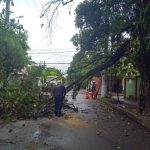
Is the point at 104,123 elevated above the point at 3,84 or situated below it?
below

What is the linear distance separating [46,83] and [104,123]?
622 centimetres

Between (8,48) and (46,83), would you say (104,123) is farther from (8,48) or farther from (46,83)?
(8,48)

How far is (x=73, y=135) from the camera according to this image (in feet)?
47.5

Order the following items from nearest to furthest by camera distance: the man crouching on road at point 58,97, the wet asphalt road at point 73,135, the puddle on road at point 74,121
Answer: the wet asphalt road at point 73,135
the puddle on road at point 74,121
the man crouching on road at point 58,97

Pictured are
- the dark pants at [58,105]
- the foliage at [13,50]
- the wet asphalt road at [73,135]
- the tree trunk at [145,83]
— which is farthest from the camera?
the foliage at [13,50]

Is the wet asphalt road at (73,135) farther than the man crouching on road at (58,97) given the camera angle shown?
No

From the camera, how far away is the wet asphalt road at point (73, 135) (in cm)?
1231

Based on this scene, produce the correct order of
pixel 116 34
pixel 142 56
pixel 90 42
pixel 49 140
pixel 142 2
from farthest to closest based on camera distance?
pixel 90 42
pixel 116 34
pixel 142 56
pixel 142 2
pixel 49 140

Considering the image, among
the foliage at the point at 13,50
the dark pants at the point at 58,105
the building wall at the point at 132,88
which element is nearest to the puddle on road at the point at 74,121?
the dark pants at the point at 58,105

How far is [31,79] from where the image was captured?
74.8 feet

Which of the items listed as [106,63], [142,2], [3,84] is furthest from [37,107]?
[142,2]

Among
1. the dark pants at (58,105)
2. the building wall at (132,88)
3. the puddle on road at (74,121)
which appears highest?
the building wall at (132,88)

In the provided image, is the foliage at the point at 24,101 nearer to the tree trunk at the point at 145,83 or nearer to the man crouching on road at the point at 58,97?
the man crouching on road at the point at 58,97

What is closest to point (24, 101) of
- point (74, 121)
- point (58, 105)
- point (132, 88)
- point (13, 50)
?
point (58, 105)
